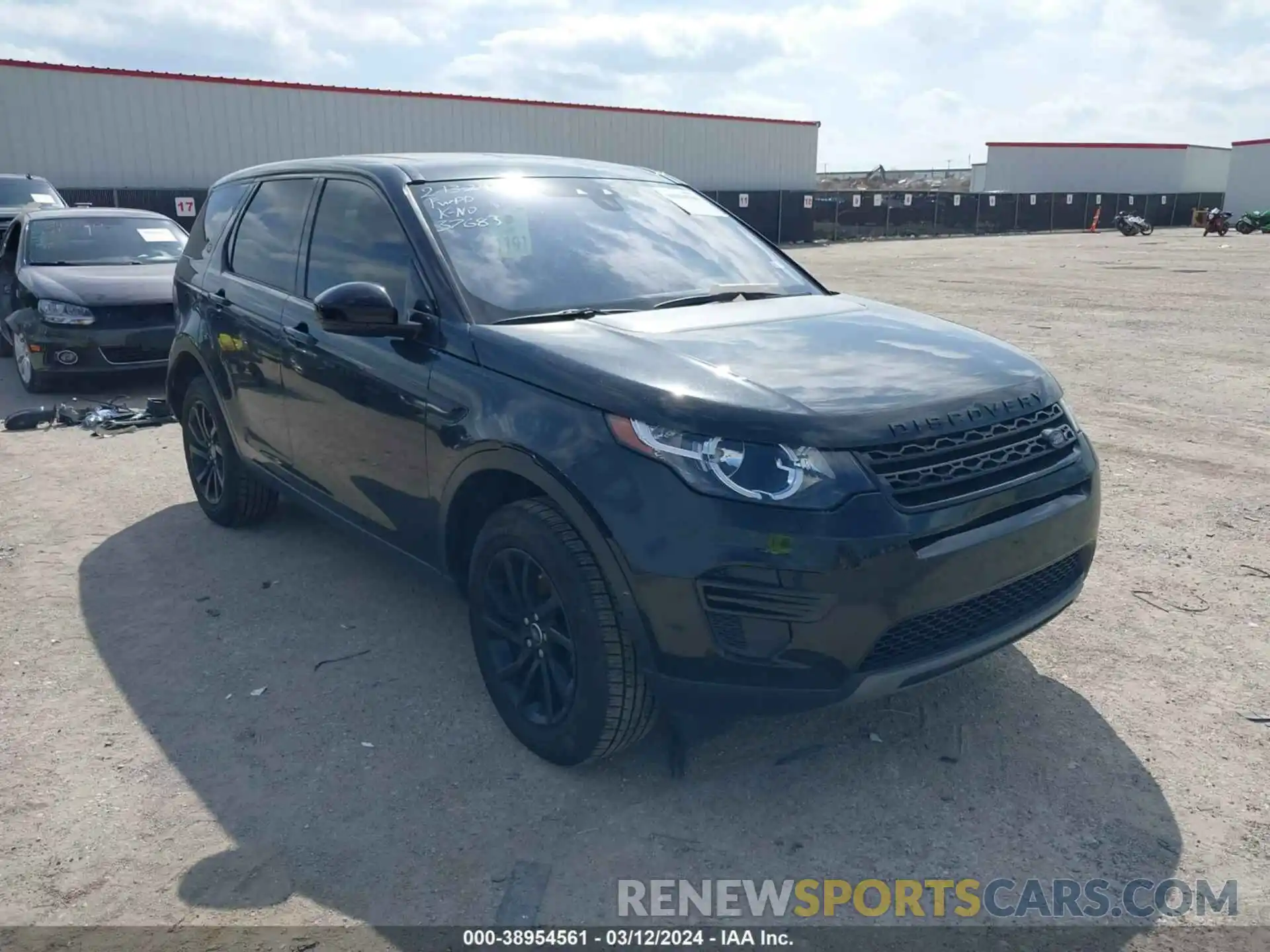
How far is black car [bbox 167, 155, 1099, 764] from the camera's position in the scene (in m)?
2.72

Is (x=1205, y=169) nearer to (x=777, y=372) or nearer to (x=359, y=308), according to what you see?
(x=777, y=372)

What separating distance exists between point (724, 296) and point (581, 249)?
0.58 metres

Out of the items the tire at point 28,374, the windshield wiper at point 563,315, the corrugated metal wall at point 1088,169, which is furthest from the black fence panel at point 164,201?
the corrugated metal wall at point 1088,169

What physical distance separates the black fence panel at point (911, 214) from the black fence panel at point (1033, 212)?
5.45m

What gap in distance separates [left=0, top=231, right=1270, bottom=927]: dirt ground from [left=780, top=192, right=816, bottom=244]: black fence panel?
30288 mm

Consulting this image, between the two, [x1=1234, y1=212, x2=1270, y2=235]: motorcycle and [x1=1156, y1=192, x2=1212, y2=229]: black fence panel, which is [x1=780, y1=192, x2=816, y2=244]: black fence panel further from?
[x1=1156, y1=192, x2=1212, y2=229]: black fence panel

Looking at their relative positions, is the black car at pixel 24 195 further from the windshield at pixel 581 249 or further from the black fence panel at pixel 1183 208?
the black fence panel at pixel 1183 208

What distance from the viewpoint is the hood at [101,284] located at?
8.90m

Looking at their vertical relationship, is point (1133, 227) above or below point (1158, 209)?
below

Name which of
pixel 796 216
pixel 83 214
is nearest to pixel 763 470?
pixel 83 214

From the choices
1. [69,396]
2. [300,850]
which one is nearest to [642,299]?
[300,850]

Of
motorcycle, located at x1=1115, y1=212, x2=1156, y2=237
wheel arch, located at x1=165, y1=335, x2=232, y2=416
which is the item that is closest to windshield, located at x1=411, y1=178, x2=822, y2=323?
wheel arch, located at x1=165, y1=335, x2=232, y2=416

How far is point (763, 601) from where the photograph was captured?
2.70 metres

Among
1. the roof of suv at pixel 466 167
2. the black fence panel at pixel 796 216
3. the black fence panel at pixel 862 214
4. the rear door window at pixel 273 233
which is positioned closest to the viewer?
the roof of suv at pixel 466 167
